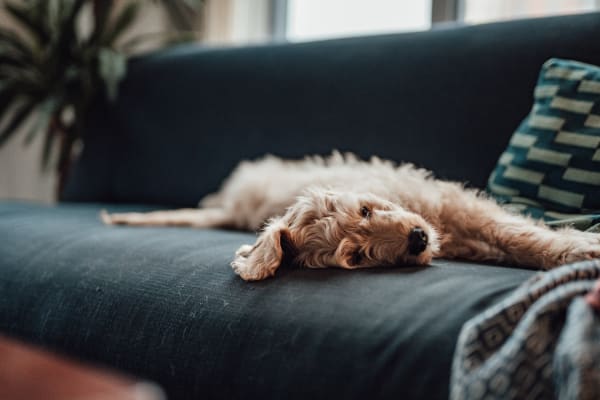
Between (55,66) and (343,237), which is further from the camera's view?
(55,66)

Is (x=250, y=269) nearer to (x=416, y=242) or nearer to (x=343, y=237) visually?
(x=343, y=237)

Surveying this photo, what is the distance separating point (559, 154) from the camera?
143cm

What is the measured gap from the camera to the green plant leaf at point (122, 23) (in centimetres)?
322

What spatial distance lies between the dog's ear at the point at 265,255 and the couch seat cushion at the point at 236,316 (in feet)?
0.07

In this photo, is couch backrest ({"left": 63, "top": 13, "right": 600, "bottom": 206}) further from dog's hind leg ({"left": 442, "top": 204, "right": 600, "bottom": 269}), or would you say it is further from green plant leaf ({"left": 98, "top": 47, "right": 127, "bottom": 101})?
dog's hind leg ({"left": 442, "top": 204, "right": 600, "bottom": 269})

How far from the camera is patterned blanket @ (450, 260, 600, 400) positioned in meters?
0.76

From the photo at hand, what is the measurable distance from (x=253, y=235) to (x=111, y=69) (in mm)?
1342

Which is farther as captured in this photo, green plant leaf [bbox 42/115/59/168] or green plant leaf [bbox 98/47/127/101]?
green plant leaf [bbox 42/115/59/168]

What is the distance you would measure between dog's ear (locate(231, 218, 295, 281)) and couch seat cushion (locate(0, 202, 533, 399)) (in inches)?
0.9

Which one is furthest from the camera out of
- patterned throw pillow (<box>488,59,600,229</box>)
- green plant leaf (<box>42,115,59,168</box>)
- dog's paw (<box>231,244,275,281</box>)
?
green plant leaf (<box>42,115,59,168</box>)

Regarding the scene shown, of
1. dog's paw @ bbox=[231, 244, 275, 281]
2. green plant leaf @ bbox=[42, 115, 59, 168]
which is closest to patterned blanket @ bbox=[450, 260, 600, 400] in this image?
dog's paw @ bbox=[231, 244, 275, 281]

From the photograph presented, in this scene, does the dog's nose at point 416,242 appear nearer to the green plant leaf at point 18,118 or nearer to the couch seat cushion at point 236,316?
the couch seat cushion at point 236,316

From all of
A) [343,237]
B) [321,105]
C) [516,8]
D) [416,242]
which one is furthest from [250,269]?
[516,8]

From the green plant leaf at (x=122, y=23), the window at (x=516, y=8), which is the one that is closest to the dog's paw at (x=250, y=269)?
the window at (x=516, y=8)
